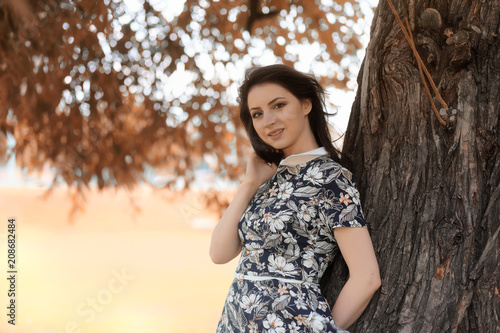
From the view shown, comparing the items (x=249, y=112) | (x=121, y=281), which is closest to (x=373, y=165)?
(x=249, y=112)

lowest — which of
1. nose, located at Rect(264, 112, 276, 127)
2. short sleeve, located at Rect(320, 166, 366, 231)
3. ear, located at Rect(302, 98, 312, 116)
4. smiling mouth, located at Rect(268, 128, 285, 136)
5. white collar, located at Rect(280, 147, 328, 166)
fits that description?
short sleeve, located at Rect(320, 166, 366, 231)

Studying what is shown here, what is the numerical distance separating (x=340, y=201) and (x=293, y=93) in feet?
1.48

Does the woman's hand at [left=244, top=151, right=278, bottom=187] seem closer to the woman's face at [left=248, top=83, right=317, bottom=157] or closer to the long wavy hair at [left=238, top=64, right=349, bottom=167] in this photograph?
the long wavy hair at [left=238, top=64, right=349, bottom=167]

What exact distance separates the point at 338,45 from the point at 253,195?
179 inches

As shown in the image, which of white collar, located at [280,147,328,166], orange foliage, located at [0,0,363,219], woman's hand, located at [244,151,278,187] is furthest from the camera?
orange foliage, located at [0,0,363,219]

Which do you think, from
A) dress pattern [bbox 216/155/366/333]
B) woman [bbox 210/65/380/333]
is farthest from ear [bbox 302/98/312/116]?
dress pattern [bbox 216/155/366/333]

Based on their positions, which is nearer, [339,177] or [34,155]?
[339,177]

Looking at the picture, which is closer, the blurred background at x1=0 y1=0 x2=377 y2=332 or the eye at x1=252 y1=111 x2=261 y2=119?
the eye at x1=252 y1=111 x2=261 y2=119

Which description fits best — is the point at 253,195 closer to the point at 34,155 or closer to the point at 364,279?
the point at 364,279

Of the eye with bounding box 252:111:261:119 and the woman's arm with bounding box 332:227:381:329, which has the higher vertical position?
the eye with bounding box 252:111:261:119

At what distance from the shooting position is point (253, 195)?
2129mm

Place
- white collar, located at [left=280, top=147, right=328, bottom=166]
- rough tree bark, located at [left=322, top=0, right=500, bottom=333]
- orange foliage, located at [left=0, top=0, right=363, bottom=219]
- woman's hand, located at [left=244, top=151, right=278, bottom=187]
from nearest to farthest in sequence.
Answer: rough tree bark, located at [left=322, top=0, right=500, bottom=333], white collar, located at [left=280, top=147, right=328, bottom=166], woman's hand, located at [left=244, top=151, right=278, bottom=187], orange foliage, located at [left=0, top=0, right=363, bottom=219]

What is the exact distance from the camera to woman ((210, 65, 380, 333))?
1.80 m

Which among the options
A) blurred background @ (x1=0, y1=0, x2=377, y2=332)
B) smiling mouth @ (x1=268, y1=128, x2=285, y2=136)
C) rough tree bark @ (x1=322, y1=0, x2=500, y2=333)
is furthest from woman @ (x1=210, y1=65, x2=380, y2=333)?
blurred background @ (x1=0, y1=0, x2=377, y2=332)
